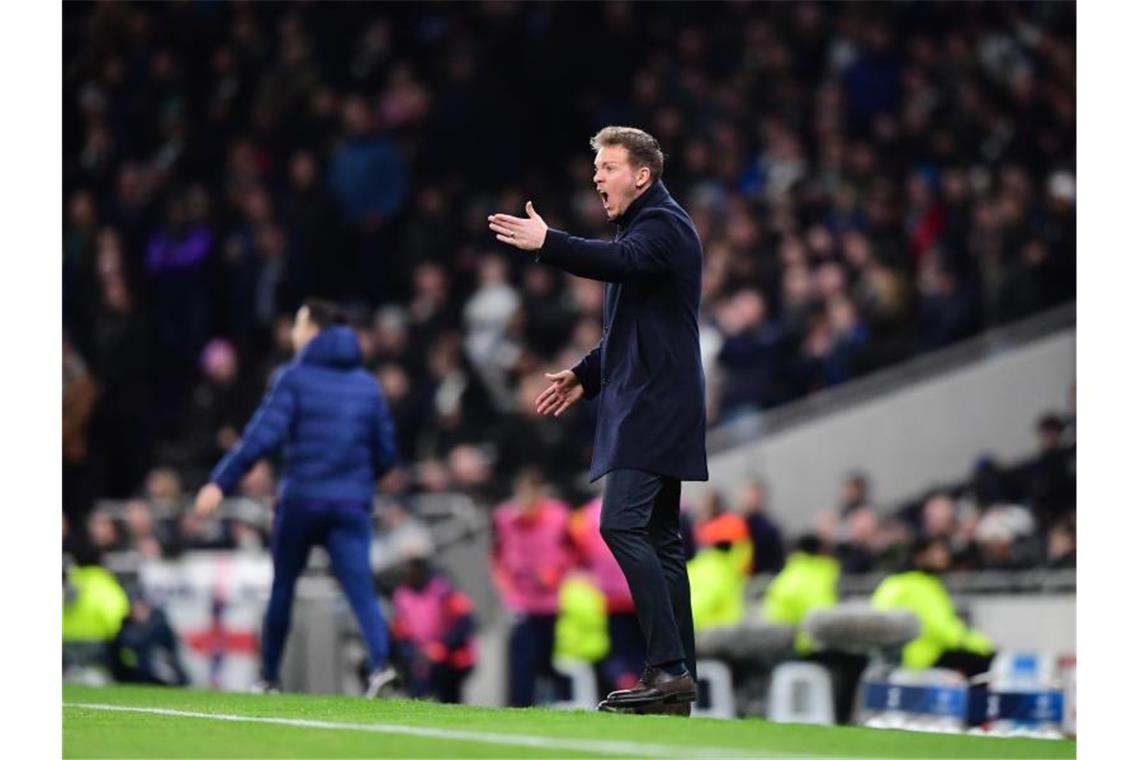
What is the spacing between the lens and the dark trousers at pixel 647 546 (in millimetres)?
8344

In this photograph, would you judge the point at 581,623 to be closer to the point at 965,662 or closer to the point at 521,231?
the point at 965,662

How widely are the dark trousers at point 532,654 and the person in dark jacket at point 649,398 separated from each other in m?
7.16

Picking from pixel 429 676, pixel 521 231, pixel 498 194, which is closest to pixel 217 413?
pixel 498 194

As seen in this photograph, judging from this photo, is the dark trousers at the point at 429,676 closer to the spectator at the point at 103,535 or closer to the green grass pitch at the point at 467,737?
the spectator at the point at 103,535

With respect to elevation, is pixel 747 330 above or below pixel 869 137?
below

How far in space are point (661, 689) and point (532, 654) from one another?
7.46 m

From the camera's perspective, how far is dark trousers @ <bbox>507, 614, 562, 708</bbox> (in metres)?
15.8

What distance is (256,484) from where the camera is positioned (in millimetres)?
18688

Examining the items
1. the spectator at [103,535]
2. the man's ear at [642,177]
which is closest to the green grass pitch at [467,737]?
the man's ear at [642,177]

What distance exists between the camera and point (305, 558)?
11.7 meters

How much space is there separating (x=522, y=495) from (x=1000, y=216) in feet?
15.8

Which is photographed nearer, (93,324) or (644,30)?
(93,324)
